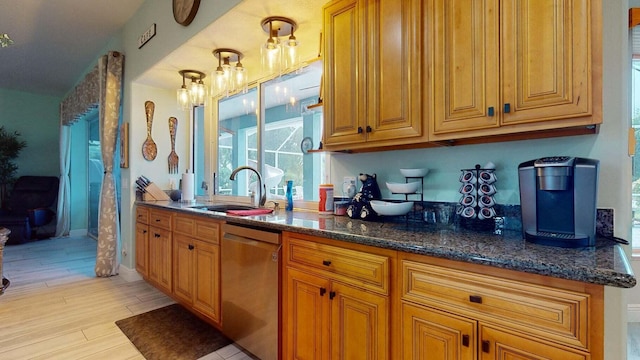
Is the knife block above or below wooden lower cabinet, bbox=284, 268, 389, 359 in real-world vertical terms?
above

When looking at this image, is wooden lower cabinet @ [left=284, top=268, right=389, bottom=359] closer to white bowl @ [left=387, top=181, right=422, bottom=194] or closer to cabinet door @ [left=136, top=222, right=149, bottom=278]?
white bowl @ [left=387, top=181, right=422, bottom=194]

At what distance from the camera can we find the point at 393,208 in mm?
1607

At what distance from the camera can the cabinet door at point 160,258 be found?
2766 mm

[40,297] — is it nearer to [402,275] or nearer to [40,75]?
[402,275]

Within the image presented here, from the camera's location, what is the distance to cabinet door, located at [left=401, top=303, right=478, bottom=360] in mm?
1008

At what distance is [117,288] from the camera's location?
3244 mm

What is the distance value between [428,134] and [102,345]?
98.1 inches

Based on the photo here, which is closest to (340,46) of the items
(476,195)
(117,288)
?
(476,195)

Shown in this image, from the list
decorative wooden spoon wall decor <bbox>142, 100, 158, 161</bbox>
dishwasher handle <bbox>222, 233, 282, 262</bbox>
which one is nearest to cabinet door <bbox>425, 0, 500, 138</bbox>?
dishwasher handle <bbox>222, 233, 282, 262</bbox>

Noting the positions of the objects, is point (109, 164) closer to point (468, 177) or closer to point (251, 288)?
point (251, 288)

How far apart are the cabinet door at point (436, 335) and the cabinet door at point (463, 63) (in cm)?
77

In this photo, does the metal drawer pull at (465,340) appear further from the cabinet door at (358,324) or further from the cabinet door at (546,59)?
the cabinet door at (546,59)

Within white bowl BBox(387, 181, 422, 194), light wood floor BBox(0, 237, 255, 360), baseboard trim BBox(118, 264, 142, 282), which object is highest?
white bowl BBox(387, 181, 422, 194)

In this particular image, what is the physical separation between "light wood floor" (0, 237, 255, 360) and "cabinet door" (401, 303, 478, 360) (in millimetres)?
1304
